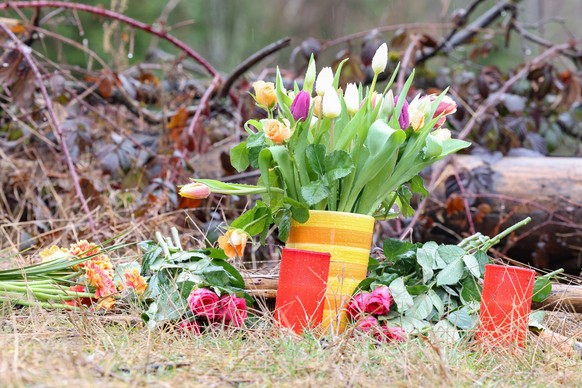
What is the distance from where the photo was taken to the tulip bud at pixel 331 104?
1.52 metres

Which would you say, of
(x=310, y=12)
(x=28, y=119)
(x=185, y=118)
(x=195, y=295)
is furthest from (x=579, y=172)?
(x=310, y=12)

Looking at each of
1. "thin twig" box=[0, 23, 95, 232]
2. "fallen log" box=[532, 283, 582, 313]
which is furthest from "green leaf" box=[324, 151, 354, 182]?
"thin twig" box=[0, 23, 95, 232]

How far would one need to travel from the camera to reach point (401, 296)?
1574 mm

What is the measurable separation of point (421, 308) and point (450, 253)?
0.16 m

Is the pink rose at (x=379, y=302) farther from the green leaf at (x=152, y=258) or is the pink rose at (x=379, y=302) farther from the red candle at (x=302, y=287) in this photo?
the green leaf at (x=152, y=258)

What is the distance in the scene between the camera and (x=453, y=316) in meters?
1.57

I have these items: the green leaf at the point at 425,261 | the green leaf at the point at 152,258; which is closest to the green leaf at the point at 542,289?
the green leaf at the point at 425,261

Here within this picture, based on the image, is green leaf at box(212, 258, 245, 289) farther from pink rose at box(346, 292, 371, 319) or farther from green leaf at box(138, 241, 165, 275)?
pink rose at box(346, 292, 371, 319)

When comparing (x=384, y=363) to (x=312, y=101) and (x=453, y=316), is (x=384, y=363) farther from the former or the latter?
(x=312, y=101)

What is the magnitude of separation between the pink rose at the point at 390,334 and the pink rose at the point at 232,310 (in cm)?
29

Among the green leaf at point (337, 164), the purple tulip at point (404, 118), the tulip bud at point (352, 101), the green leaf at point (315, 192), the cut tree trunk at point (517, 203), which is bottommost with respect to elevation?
the cut tree trunk at point (517, 203)

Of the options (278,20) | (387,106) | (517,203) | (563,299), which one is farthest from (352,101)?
(278,20)

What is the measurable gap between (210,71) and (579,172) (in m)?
1.65

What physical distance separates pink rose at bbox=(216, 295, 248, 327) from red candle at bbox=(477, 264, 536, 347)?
19.4 inches
